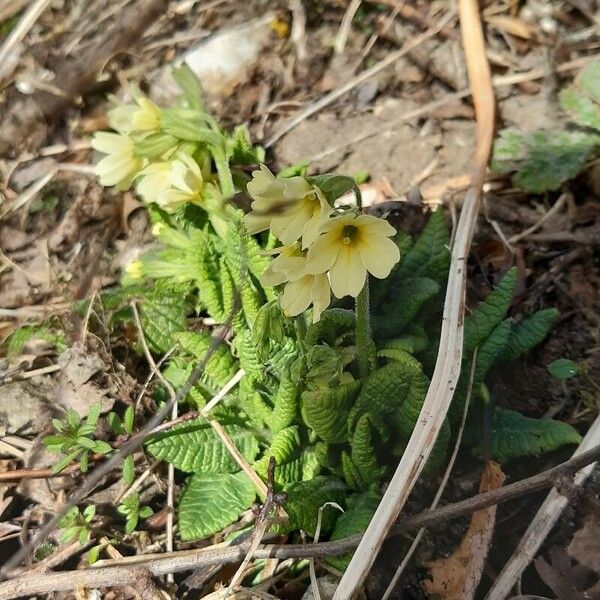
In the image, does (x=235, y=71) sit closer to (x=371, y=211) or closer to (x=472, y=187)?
(x=371, y=211)

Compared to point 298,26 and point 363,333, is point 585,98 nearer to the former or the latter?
point 298,26

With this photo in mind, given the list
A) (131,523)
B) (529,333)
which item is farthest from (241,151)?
(131,523)

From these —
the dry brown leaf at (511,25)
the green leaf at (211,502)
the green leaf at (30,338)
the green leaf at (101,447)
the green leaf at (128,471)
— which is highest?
the green leaf at (30,338)

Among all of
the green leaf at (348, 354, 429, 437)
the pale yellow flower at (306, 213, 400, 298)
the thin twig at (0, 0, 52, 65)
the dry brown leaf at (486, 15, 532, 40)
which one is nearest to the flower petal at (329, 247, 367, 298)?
the pale yellow flower at (306, 213, 400, 298)

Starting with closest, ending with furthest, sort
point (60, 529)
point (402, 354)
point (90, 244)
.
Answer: point (402, 354) → point (60, 529) → point (90, 244)

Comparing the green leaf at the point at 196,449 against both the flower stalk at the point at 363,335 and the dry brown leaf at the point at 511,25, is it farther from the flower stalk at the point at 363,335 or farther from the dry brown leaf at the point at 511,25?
the dry brown leaf at the point at 511,25

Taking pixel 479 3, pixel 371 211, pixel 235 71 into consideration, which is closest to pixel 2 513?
pixel 371 211

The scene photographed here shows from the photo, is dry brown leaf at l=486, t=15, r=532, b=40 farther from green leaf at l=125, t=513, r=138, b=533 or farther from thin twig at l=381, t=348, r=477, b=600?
green leaf at l=125, t=513, r=138, b=533

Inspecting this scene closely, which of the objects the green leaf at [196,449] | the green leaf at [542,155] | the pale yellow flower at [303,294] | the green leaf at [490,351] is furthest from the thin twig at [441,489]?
the green leaf at [542,155]
